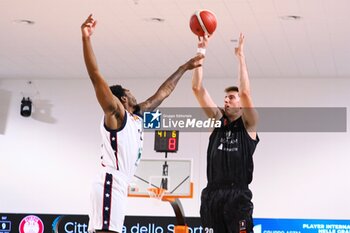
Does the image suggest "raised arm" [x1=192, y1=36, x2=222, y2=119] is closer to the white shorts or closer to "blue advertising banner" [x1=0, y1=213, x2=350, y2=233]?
the white shorts

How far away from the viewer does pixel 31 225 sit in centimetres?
1455

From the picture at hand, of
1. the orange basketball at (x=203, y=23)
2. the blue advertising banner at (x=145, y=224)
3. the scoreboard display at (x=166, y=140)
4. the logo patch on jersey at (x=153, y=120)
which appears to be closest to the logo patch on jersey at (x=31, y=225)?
the blue advertising banner at (x=145, y=224)

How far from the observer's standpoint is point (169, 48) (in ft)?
39.7

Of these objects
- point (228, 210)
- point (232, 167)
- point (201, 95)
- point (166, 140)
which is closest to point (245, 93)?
point (201, 95)

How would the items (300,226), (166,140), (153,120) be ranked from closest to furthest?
(166,140) → (300,226) → (153,120)

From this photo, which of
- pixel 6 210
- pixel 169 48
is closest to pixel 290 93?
pixel 169 48

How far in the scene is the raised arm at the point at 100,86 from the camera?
5.02m

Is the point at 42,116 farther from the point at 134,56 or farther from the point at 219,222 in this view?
the point at 219,222

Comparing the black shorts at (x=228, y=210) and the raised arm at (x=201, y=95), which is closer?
the black shorts at (x=228, y=210)

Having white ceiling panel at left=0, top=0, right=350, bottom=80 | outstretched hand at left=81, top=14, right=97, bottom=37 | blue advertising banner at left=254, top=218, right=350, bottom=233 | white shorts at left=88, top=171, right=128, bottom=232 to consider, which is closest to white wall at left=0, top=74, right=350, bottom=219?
blue advertising banner at left=254, top=218, right=350, bottom=233

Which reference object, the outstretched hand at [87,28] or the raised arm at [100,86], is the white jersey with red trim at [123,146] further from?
the outstretched hand at [87,28]

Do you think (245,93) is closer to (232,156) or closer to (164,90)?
(232,156)

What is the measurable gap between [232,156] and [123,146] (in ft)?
4.16

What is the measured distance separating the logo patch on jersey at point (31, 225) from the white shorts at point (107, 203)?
369 inches
